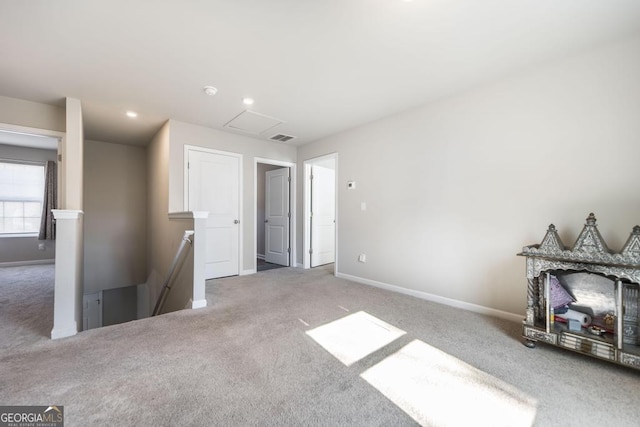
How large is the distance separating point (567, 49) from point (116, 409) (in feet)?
13.2

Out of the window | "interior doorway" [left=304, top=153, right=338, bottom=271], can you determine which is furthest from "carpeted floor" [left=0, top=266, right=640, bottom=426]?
the window

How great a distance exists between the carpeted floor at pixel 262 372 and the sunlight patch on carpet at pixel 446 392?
26mm

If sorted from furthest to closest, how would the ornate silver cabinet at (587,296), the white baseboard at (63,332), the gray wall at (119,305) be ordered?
the gray wall at (119,305)
the white baseboard at (63,332)
the ornate silver cabinet at (587,296)

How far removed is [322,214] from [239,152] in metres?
1.93

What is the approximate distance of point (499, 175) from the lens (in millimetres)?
2641

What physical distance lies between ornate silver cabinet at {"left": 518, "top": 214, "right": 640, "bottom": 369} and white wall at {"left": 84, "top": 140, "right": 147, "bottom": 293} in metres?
6.42

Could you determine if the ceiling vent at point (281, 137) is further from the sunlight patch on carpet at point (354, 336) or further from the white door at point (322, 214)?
the sunlight patch on carpet at point (354, 336)

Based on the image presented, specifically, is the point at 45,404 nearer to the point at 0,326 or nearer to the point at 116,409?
the point at 116,409

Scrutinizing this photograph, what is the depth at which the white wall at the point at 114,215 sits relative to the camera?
4965 millimetres

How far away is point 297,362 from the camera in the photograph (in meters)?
1.82

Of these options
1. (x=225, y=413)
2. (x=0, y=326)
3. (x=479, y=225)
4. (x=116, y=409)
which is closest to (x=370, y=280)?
(x=479, y=225)

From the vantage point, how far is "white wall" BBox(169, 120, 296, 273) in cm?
388

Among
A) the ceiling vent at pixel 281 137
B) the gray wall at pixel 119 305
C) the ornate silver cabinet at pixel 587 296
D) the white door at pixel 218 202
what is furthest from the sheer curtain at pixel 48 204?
the ornate silver cabinet at pixel 587 296

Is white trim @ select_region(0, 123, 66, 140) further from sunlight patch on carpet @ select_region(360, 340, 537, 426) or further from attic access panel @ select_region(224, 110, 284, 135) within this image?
sunlight patch on carpet @ select_region(360, 340, 537, 426)
